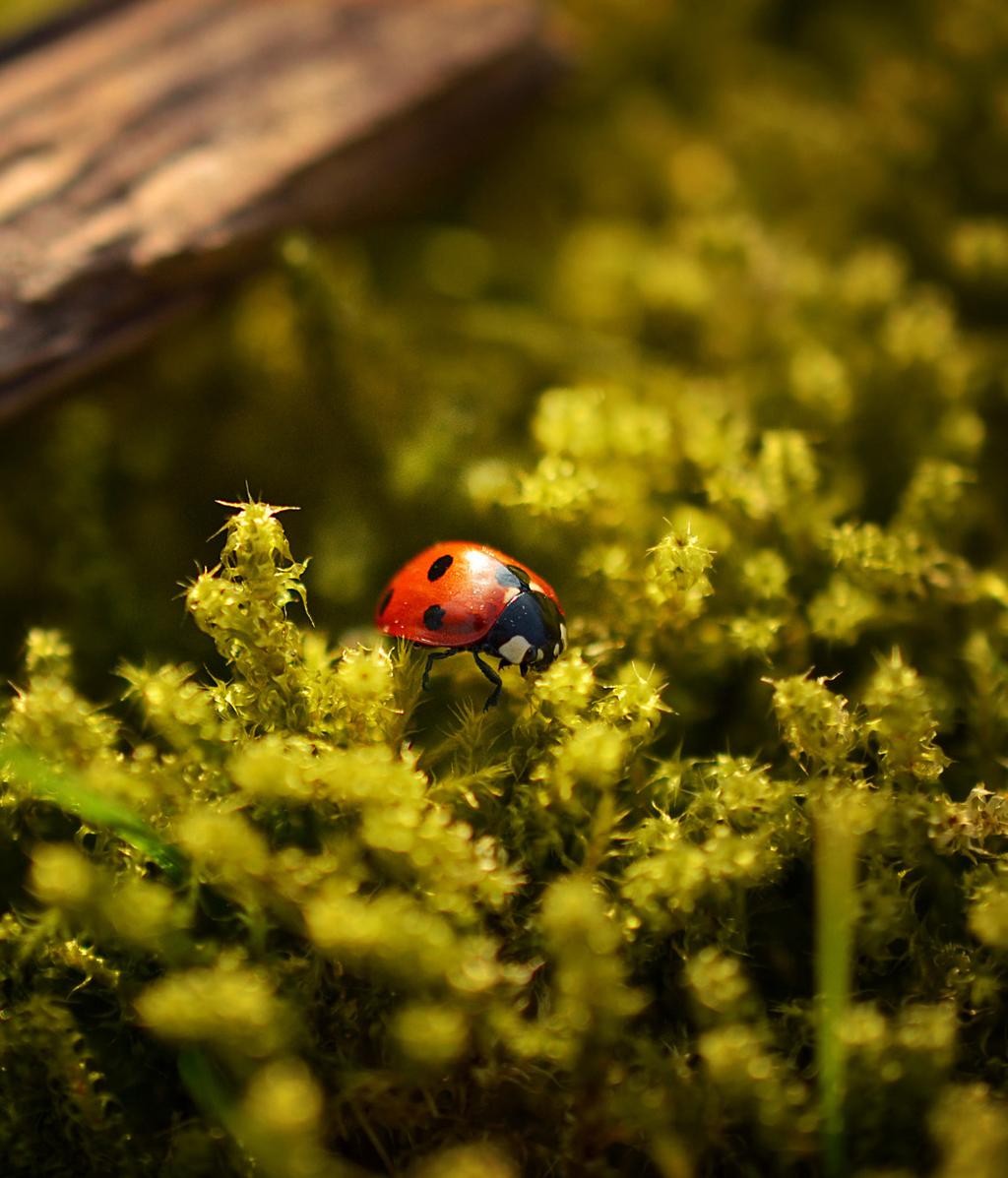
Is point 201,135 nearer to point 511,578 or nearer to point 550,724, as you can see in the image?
point 511,578

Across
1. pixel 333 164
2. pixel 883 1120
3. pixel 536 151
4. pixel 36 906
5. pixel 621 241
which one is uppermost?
pixel 333 164

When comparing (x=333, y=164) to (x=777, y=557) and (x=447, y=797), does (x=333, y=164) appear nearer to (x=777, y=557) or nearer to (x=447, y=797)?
(x=777, y=557)

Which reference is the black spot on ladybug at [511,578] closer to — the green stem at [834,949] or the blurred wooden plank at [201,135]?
the green stem at [834,949]

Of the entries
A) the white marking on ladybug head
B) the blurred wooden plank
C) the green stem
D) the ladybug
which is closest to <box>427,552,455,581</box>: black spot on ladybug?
the ladybug

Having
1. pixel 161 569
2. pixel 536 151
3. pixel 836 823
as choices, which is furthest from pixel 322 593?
pixel 536 151

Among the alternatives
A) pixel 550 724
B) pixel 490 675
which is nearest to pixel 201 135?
pixel 490 675
